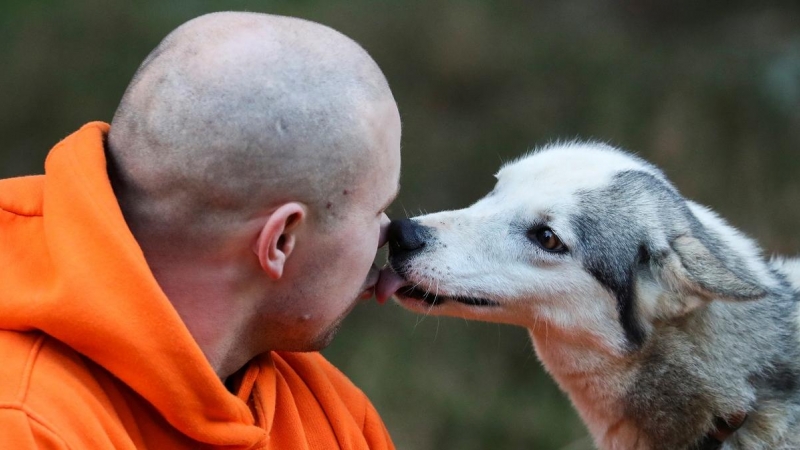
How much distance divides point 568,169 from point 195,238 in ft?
6.14

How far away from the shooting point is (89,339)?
230 centimetres

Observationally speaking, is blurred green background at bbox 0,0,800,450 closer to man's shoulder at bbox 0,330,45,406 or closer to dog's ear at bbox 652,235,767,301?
dog's ear at bbox 652,235,767,301

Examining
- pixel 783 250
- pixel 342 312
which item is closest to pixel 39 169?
pixel 342 312

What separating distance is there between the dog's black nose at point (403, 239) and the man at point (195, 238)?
0.60 meters

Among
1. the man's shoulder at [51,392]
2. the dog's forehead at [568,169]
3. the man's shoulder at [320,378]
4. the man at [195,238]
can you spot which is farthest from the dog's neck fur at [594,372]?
the man's shoulder at [51,392]

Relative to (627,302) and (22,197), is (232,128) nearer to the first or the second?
(22,197)

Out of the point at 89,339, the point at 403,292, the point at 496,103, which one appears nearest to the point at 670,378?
the point at 403,292

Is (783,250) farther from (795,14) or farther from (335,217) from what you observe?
(335,217)

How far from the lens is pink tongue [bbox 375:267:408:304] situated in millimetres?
3363

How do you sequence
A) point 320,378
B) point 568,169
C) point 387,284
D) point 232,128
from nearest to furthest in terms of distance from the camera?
1. point 232,128
2. point 320,378
3. point 387,284
4. point 568,169

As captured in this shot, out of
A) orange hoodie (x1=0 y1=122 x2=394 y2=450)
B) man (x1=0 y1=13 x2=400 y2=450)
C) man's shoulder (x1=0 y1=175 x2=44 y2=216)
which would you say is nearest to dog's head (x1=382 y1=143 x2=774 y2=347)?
man (x1=0 y1=13 x2=400 y2=450)

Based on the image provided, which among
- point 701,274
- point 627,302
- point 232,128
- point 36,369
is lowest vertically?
point 627,302

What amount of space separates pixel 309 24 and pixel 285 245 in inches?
25.7

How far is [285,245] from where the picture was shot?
2.64m
